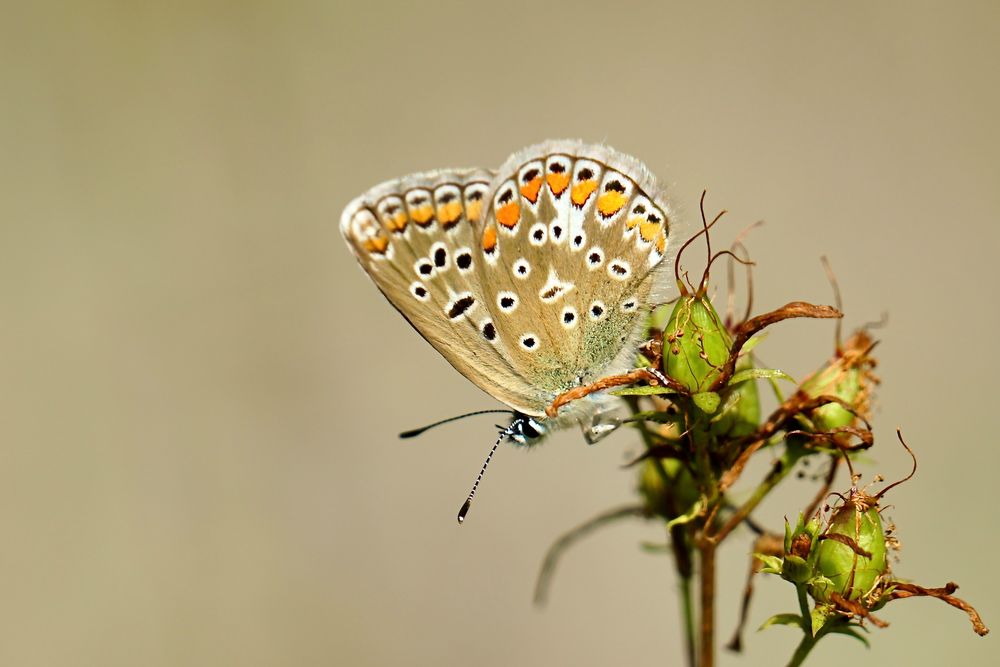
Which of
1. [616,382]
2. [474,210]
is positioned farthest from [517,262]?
[616,382]

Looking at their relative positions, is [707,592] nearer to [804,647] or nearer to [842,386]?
[804,647]

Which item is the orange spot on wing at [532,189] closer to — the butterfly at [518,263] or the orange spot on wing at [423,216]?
the butterfly at [518,263]

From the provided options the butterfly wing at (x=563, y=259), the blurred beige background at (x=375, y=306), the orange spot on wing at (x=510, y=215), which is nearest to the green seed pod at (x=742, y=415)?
the butterfly wing at (x=563, y=259)

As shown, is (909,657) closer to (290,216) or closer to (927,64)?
(927,64)

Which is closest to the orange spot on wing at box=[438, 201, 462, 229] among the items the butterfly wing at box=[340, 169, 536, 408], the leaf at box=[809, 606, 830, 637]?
the butterfly wing at box=[340, 169, 536, 408]

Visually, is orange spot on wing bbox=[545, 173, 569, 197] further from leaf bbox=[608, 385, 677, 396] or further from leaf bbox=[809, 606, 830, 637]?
leaf bbox=[809, 606, 830, 637]

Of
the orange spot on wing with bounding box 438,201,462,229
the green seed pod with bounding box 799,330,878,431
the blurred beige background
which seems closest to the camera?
the green seed pod with bounding box 799,330,878,431

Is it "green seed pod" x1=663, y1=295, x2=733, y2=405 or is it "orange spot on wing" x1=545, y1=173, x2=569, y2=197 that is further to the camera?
"orange spot on wing" x1=545, y1=173, x2=569, y2=197
